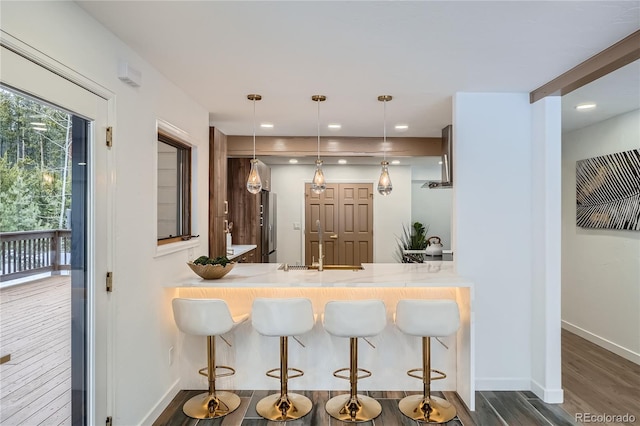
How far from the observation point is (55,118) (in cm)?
176

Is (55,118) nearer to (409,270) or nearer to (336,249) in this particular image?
(409,270)

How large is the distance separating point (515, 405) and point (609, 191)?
8.20 feet

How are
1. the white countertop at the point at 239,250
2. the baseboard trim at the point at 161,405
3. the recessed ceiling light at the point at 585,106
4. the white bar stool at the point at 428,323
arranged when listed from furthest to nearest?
the white countertop at the point at 239,250 < the recessed ceiling light at the point at 585,106 < the white bar stool at the point at 428,323 < the baseboard trim at the point at 161,405

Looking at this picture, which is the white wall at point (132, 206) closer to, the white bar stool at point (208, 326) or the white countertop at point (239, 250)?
the white bar stool at point (208, 326)

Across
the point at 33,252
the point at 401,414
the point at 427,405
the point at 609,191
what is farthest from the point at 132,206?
the point at 609,191

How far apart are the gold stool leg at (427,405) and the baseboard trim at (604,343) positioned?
2188mm

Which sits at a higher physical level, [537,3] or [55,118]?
[537,3]

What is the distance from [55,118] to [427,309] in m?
2.41

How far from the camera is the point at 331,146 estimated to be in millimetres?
4812

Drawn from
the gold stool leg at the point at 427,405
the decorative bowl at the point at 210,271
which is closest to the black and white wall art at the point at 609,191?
the gold stool leg at the point at 427,405

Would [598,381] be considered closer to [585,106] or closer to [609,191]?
[609,191]

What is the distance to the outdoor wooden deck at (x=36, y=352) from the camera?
1.50 m

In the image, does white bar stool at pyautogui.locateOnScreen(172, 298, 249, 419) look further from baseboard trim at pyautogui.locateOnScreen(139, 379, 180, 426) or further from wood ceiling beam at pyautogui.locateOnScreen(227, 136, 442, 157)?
wood ceiling beam at pyautogui.locateOnScreen(227, 136, 442, 157)

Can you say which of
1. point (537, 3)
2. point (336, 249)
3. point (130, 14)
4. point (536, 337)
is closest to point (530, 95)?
point (537, 3)
